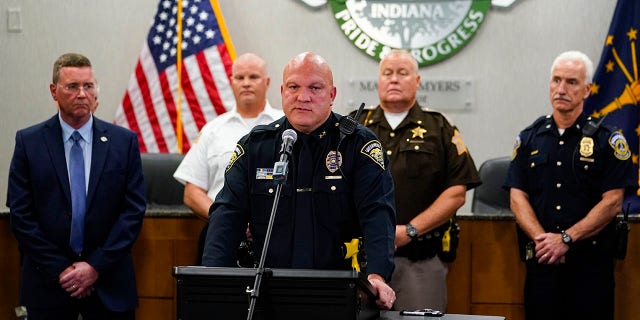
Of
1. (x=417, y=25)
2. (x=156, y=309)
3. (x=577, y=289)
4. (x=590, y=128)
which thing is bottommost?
(x=156, y=309)

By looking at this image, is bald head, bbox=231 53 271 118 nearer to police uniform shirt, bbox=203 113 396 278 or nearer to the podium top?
police uniform shirt, bbox=203 113 396 278

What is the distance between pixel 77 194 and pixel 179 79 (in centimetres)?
262

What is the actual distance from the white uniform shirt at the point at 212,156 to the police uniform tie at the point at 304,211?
168cm

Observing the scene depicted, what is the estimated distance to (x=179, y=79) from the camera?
6.88 meters

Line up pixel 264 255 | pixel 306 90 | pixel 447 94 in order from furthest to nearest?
pixel 447 94, pixel 306 90, pixel 264 255

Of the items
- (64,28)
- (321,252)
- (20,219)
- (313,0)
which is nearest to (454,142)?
(321,252)

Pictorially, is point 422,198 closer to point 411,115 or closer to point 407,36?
point 411,115

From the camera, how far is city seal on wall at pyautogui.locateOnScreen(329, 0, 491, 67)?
22.0 ft

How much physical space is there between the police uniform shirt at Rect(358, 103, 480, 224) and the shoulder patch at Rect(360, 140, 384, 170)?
51.9 inches

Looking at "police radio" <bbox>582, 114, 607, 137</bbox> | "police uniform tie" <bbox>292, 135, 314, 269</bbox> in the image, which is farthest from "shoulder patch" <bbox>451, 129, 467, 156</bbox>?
"police uniform tie" <bbox>292, 135, 314, 269</bbox>

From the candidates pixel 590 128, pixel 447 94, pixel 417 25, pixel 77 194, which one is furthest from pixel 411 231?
pixel 417 25

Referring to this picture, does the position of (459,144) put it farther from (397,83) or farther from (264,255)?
(264,255)

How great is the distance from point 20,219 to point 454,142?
2168 mm

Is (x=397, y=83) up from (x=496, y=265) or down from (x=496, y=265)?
up
